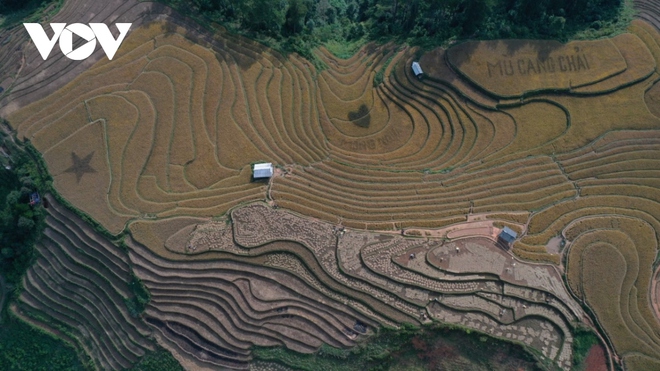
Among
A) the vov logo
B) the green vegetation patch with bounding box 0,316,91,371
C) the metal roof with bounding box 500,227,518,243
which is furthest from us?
the vov logo

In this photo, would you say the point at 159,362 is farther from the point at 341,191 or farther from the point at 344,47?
the point at 344,47

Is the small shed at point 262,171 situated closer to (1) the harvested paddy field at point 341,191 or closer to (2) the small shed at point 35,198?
(1) the harvested paddy field at point 341,191

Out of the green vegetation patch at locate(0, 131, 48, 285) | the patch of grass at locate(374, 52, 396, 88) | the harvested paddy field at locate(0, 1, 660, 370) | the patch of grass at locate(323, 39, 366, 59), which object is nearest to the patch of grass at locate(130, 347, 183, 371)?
the harvested paddy field at locate(0, 1, 660, 370)

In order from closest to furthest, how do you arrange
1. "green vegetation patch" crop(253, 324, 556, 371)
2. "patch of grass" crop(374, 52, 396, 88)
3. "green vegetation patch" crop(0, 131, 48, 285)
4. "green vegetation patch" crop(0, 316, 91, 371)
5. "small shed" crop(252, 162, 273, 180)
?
"green vegetation patch" crop(253, 324, 556, 371) → "green vegetation patch" crop(0, 316, 91, 371) → "green vegetation patch" crop(0, 131, 48, 285) → "small shed" crop(252, 162, 273, 180) → "patch of grass" crop(374, 52, 396, 88)

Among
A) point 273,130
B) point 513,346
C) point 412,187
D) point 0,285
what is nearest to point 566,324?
point 513,346

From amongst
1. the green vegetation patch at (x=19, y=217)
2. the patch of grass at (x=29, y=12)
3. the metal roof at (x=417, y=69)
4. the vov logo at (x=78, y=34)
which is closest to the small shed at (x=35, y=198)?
the green vegetation patch at (x=19, y=217)

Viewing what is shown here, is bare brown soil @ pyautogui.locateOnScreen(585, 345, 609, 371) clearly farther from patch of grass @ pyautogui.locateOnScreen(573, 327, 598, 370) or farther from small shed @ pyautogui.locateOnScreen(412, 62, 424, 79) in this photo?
small shed @ pyautogui.locateOnScreen(412, 62, 424, 79)
